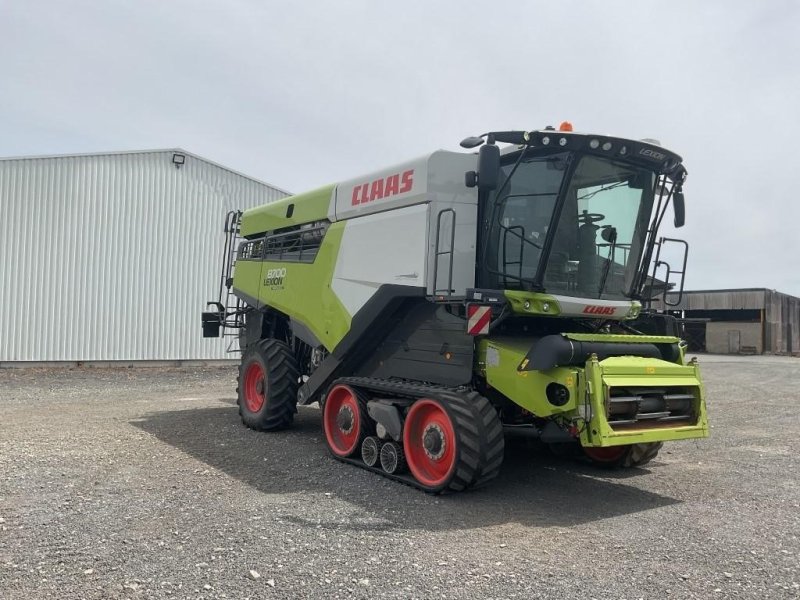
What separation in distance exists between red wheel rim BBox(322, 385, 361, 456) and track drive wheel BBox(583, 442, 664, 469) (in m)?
2.65

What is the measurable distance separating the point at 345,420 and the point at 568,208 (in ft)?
10.7

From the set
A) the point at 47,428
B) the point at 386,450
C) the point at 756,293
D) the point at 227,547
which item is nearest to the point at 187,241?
the point at 47,428

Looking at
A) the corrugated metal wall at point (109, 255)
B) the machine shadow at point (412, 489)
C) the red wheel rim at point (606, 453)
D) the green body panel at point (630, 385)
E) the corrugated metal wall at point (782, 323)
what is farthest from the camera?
the corrugated metal wall at point (782, 323)

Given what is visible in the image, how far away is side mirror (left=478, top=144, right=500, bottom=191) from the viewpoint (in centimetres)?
575

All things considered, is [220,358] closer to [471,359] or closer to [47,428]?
[47,428]

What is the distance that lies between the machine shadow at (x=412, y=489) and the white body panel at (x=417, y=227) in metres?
1.85

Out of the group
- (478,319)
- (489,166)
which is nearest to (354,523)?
(478,319)

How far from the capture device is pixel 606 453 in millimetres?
7266

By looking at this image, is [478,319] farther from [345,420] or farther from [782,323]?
[782,323]

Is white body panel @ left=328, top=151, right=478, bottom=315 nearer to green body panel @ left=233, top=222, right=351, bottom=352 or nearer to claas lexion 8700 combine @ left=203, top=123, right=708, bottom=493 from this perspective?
claas lexion 8700 combine @ left=203, top=123, right=708, bottom=493

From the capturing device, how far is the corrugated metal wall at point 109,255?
15.8 m

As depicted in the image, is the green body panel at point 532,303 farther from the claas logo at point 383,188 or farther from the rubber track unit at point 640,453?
the rubber track unit at point 640,453

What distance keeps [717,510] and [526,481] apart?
5.79 ft

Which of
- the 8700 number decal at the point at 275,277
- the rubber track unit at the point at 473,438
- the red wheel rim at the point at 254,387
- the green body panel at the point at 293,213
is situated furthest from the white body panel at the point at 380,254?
the red wheel rim at the point at 254,387
